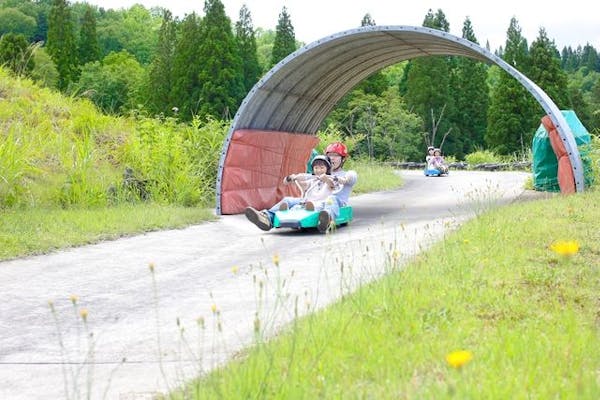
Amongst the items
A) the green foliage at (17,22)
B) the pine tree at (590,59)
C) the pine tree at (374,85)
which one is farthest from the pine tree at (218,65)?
the pine tree at (590,59)

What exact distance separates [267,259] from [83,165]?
5.16 meters

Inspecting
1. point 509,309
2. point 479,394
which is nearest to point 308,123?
point 509,309

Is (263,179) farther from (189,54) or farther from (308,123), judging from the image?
(189,54)

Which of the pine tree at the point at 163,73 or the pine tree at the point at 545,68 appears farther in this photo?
the pine tree at the point at 163,73

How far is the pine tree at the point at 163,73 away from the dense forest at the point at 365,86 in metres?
0.06

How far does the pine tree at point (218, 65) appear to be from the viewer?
1738 inches

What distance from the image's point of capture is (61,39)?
172ft

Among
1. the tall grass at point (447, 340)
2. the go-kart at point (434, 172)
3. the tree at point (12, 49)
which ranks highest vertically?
the tree at point (12, 49)

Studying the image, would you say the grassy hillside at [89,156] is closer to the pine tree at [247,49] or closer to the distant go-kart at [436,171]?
the distant go-kart at [436,171]

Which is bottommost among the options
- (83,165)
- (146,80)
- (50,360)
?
(50,360)

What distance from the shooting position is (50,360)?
179 inches

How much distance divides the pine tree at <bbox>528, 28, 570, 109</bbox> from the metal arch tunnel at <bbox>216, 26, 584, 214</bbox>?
26.6 meters

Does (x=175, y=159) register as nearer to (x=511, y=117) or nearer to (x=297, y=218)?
(x=297, y=218)

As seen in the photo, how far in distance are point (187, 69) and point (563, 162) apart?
112 ft
